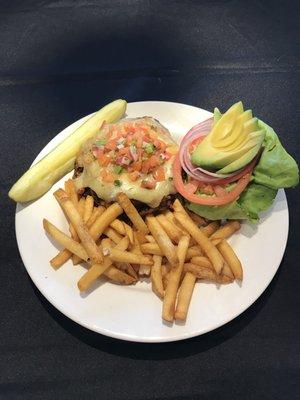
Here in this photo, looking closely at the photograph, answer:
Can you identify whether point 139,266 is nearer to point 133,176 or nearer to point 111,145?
point 133,176

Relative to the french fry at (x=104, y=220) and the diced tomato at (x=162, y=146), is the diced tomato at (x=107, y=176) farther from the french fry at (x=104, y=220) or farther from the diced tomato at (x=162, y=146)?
the diced tomato at (x=162, y=146)

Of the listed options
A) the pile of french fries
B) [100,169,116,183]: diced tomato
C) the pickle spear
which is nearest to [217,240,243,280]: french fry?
the pile of french fries

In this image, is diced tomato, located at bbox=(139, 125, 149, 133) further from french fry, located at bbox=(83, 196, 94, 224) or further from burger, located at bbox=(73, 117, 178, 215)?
french fry, located at bbox=(83, 196, 94, 224)

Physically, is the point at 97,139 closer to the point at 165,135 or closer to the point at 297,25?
the point at 165,135

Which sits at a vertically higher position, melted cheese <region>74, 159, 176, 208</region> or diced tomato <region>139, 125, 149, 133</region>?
diced tomato <region>139, 125, 149, 133</region>

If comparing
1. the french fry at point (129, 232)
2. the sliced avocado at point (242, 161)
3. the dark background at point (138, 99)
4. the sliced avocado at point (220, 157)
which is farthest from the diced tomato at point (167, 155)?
the dark background at point (138, 99)

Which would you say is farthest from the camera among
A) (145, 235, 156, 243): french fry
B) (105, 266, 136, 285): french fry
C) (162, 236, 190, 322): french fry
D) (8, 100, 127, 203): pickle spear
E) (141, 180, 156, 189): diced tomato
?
(8, 100, 127, 203): pickle spear

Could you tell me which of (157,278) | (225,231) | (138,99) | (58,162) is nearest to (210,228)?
(225,231)

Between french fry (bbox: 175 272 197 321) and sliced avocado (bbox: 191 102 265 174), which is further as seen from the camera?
sliced avocado (bbox: 191 102 265 174)
